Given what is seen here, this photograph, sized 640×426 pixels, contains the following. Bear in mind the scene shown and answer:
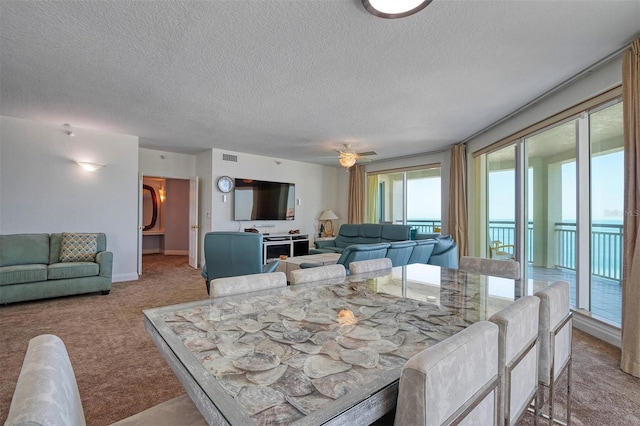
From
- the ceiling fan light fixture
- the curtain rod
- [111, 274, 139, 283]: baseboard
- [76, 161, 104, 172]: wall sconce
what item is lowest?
[111, 274, 139, 283]: baseboard

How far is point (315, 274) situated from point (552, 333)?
1.23 m

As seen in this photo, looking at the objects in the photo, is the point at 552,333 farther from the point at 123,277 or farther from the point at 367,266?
the point at 123,277

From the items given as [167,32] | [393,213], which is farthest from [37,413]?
[393,213]

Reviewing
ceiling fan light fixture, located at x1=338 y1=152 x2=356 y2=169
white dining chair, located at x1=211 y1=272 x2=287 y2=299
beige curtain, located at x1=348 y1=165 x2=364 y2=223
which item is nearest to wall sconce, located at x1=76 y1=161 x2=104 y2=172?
ceiling fan light fixture, located at x1=338 y1=152 x2=356 y2=169

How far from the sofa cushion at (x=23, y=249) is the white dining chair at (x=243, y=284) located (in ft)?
13.9

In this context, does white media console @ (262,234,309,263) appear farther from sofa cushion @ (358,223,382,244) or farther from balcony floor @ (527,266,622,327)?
balcony floor @ (527,266,622,327)

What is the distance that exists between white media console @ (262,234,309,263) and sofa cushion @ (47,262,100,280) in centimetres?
292

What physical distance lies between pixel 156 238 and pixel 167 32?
796 cm

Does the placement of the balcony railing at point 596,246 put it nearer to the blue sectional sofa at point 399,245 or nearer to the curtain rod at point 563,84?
the blue sectional sofa at point 399,245

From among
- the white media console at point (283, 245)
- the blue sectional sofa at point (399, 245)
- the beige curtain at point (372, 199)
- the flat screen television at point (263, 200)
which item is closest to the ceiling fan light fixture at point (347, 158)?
the blue sectional sofa at point (399, 245)

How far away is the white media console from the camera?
652cm

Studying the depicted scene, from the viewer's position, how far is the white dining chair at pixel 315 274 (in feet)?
6.08

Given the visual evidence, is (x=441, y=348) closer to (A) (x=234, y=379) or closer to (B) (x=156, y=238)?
(A) (x=234, y=379)

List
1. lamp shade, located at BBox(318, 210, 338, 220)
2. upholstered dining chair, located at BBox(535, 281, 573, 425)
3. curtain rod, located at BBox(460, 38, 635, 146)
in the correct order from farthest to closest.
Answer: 1. lamp shade, located at BBox(318, 210, 338, 220)
2. curtain rod, located at BBox(460, 38, 635, 146)
3. upholstered dining chair, located at BBox(535, 281, 573, 425)
